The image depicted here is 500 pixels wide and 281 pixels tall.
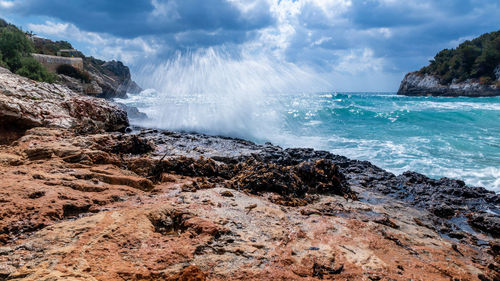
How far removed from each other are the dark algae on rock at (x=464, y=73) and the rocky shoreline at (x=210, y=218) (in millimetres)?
77265

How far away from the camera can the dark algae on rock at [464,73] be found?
207 ft

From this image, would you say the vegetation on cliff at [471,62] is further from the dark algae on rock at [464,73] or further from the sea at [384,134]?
the sea at [384,134]

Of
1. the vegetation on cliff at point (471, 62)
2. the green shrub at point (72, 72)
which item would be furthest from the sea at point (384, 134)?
the vegetation on cliff at point (471, 62)

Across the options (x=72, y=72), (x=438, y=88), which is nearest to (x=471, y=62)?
(x=438, y=88)

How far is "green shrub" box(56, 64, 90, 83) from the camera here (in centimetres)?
2948

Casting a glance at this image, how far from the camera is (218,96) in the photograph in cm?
2442

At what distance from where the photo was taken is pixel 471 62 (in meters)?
70.8

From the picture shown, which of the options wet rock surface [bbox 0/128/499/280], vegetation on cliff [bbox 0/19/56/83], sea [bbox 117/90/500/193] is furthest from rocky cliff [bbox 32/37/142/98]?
wet rock surface [bbox 0/128/499/280]

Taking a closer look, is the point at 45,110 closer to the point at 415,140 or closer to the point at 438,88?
the point at 415,140

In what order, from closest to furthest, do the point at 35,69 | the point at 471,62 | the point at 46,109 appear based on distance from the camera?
the point at 46,109 < the point at 35,69 < the point at 471,62

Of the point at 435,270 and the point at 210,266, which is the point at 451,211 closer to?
the point at 435,270

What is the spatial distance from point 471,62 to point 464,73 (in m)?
4.66

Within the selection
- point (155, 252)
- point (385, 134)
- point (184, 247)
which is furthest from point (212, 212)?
point (385, 134)

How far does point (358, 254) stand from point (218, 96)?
2276 cm
